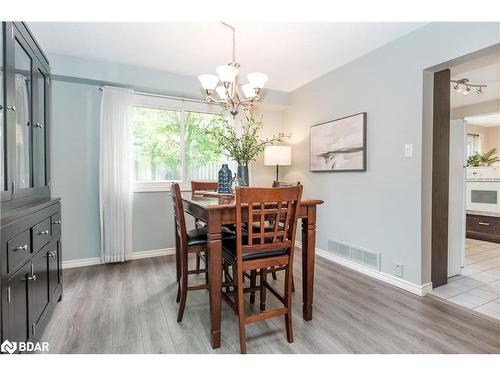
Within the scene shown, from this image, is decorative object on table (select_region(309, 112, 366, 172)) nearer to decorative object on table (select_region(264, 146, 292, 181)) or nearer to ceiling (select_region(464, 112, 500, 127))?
decorative object on table (select_region(264, 146, 292, 181))

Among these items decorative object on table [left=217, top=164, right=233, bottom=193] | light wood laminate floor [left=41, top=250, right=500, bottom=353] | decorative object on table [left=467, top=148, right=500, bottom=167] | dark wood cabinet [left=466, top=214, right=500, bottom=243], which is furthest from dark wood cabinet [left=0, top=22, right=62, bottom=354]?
decorative object on table [left=467, top=148, right=500, bottom=167]

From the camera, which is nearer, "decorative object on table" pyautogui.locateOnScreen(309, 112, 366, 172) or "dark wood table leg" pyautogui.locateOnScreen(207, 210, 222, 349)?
"dark wood table leg" pyautogui.locateOnScreen(207, 210, 222, 349)

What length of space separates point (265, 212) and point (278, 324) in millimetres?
895

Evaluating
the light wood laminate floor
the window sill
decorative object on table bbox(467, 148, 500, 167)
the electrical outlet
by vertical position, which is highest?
decorative object on table bbox(467, 148, 500, 167)

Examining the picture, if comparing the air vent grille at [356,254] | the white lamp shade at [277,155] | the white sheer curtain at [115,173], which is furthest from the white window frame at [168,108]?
the air vent grille at [356,254]

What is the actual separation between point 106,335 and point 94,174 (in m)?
2.12

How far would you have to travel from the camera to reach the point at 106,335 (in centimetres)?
172

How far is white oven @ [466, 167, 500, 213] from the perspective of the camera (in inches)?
169

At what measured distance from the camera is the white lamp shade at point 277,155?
3.85m

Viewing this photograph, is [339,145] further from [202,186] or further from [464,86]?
[464,86]
